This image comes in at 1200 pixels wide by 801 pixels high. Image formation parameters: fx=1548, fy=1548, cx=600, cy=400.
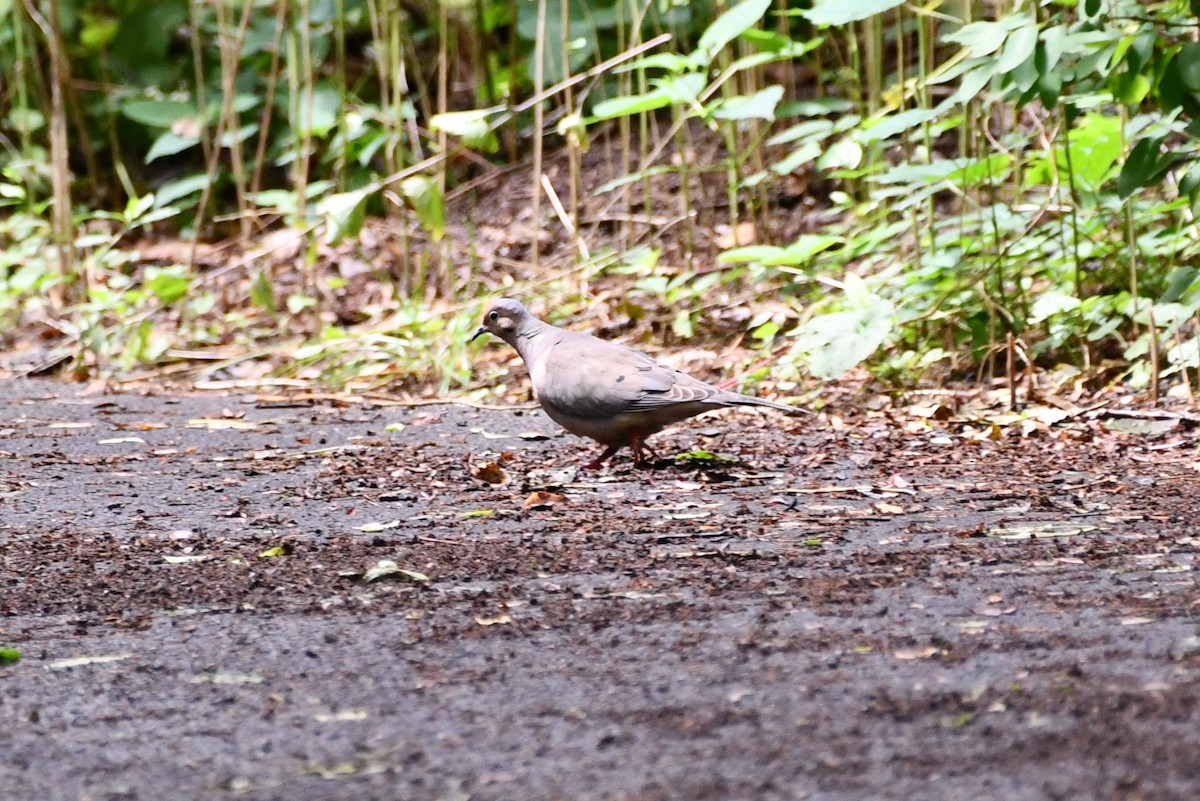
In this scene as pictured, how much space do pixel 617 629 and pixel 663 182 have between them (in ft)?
21.0

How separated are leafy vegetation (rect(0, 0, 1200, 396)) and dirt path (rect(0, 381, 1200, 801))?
1.05m

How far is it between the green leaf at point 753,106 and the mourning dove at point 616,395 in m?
1.66

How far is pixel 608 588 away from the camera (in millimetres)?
2844

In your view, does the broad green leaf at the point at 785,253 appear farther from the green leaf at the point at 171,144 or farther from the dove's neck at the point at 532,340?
the green leaf at the point at 171,144

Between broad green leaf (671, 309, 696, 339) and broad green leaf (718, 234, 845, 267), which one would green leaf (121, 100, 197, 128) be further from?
broad green leaf (718, 234, 845, 267)

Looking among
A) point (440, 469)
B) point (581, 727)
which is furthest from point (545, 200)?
point (581, 727)

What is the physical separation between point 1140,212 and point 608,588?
3422 mm

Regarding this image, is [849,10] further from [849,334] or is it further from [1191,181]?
[849,334]

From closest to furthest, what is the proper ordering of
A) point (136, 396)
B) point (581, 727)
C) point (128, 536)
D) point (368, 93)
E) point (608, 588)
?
point (581, 727) → point (608, 588) → point (128, 536) → point (136, 396) → point (368, 93)

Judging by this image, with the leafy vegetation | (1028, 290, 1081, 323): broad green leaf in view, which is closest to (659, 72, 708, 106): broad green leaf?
the leafy vegetation

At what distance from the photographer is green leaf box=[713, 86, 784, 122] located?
576 centimetres

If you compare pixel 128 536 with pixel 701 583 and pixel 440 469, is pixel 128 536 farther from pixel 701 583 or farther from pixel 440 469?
pixel 701 583

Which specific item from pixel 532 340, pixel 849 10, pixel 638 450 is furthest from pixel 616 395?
pixel 849 10

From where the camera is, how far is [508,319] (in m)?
4.91
